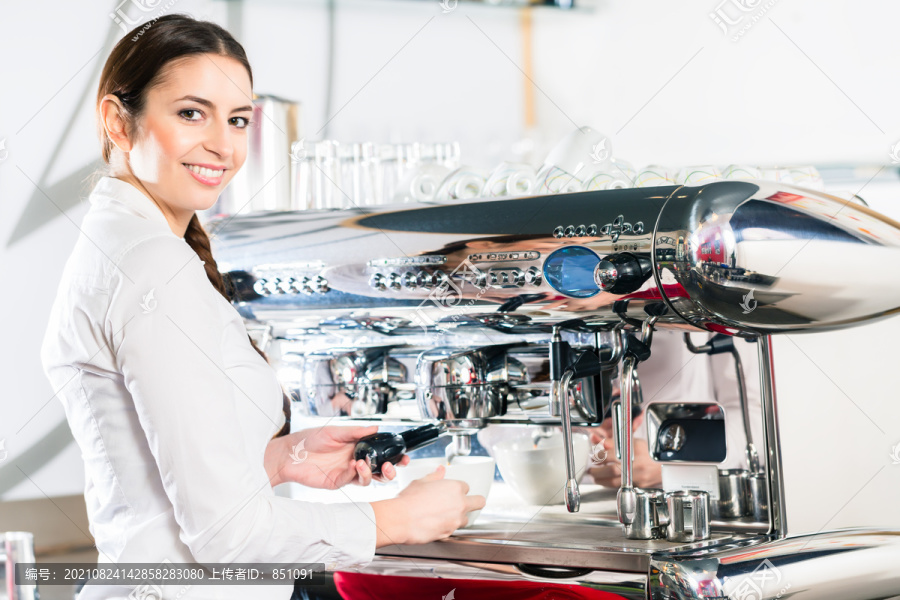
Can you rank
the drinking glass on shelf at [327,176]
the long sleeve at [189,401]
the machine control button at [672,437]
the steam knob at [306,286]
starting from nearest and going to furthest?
1. the long sleeve at [189,401]
2. the machine control button at [672,437]
3. the steam knob at [306,286]
4. the drinking glass on shelf at [327,176]

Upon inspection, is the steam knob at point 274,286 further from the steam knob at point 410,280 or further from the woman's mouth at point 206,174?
the woman's mouth at point 206,174

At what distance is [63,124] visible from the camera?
5.45 ft

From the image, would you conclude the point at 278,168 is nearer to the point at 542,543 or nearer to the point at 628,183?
the point at 628,183

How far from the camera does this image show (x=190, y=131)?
2.80 ft

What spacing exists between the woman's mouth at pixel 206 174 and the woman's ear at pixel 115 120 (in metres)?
0.06

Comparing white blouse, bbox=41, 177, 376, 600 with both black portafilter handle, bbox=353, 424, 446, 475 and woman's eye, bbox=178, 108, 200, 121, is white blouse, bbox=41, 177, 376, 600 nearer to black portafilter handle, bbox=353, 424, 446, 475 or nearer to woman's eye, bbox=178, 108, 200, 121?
woman's eye, bbox=178, 108, 200, 121

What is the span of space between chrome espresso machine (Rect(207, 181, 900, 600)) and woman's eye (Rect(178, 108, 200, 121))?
0.31 meters

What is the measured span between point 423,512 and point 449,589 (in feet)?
0.63

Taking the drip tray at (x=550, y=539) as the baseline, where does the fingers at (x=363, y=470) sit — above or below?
above

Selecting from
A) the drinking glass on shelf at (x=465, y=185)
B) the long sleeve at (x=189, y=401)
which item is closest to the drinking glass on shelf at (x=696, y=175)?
the drinking glass on shelf at (x=465, y=185)

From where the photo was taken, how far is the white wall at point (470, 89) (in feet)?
5.34

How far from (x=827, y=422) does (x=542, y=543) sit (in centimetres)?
33

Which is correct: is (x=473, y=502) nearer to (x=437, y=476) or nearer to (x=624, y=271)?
(x=437, y=476)

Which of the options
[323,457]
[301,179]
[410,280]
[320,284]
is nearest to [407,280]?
[410,280]
